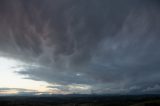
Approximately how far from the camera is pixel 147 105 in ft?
414

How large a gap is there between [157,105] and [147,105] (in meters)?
6.68

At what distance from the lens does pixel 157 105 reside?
122m
